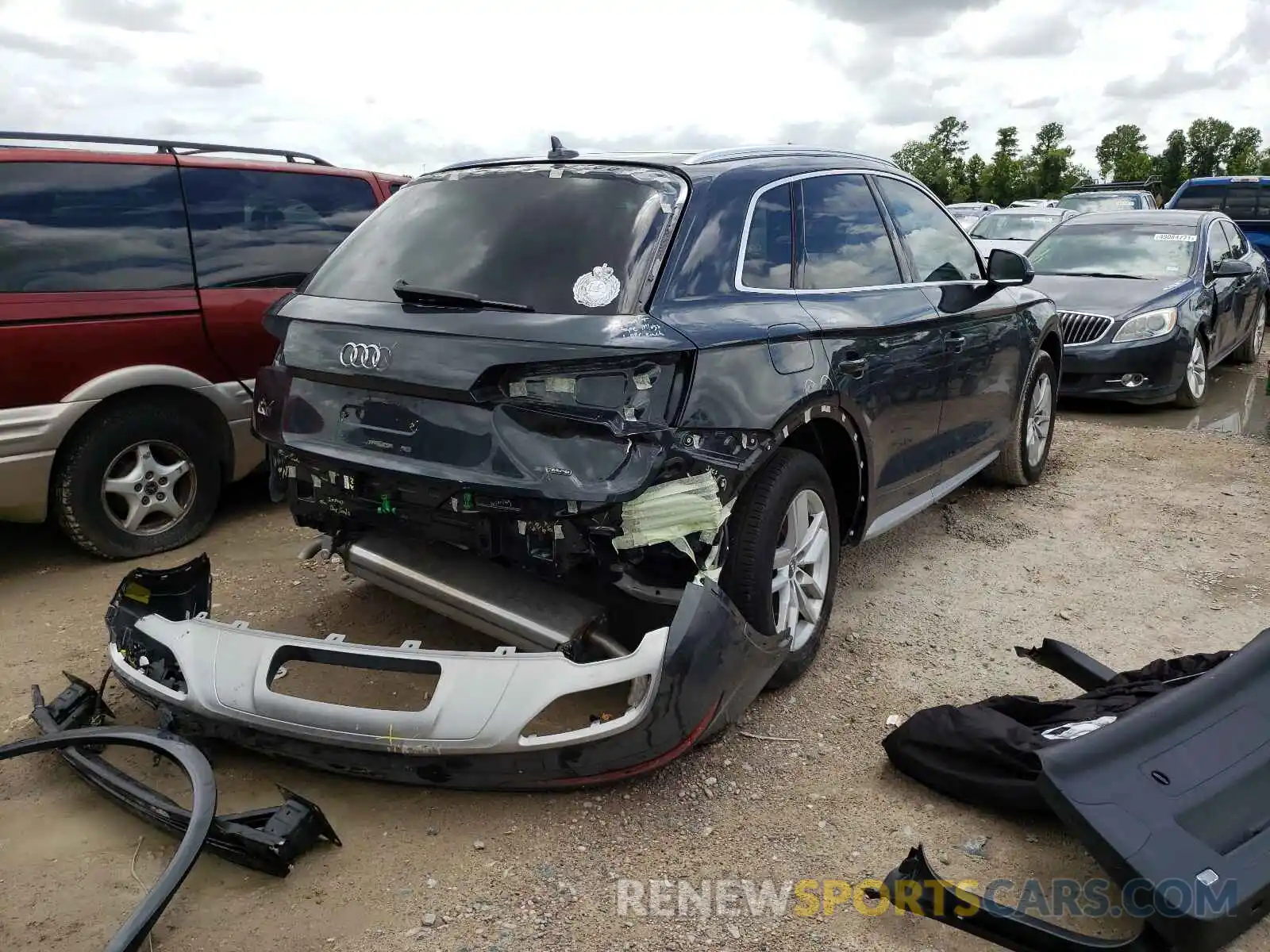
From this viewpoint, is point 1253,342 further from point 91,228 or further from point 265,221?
point 91,228

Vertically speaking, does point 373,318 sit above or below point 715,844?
above

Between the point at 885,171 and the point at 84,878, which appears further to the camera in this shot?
the point at 885,171

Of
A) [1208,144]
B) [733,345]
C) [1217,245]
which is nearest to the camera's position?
[733,345]

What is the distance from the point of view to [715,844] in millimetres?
2676

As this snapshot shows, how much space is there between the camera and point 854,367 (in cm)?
354

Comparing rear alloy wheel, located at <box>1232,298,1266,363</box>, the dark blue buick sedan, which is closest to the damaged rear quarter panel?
the dark blue buick sedan

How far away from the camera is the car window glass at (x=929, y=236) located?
4340mm

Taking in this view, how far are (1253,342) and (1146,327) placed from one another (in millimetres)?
4091

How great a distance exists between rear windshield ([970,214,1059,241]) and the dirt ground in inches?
403

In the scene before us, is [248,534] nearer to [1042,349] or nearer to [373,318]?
[373,318]

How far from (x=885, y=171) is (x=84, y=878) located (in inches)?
153

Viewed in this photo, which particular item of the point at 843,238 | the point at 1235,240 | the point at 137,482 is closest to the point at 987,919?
the point at 843,238

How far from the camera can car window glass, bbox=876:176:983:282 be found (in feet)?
14.2

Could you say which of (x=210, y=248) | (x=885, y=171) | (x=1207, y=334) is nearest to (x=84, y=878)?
(x=210, y=248)
